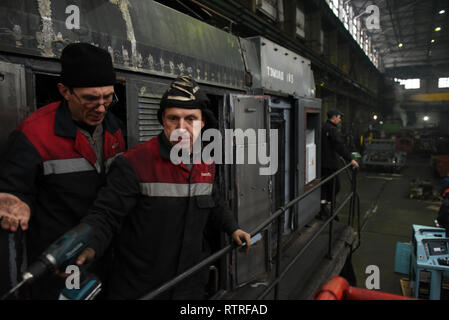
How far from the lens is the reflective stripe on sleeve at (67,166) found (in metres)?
1.55

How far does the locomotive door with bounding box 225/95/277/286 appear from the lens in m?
3.36

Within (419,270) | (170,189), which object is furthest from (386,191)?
(170,189)

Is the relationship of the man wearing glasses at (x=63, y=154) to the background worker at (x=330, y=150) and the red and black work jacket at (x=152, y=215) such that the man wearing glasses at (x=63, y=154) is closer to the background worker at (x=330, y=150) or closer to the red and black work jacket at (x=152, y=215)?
the red and black work jacket at (x=152, y=215)

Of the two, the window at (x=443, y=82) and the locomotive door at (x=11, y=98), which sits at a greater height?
the window at (x=443, y=82)

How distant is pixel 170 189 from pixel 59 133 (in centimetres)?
65

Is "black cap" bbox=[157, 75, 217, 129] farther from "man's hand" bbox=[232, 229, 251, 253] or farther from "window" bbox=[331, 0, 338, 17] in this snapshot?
"window" bbox=[331, 0, 338, 17]

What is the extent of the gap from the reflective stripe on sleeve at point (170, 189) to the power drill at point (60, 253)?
34cm

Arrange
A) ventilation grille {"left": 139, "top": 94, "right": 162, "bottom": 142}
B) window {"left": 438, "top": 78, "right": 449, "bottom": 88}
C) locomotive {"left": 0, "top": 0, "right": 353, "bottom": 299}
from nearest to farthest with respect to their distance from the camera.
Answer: locomotive {"left": 0, "top": 0, "right": 353, "bottom": 299}
ventilation grille {"left": 139, "top": 94, "right": 162, "bottom": 142}
window {"left": 438, "top": 78, "right": 449, "bottom": 88}

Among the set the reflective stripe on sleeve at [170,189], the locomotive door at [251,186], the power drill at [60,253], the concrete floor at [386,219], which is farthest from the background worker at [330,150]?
the power drill at [60,253]

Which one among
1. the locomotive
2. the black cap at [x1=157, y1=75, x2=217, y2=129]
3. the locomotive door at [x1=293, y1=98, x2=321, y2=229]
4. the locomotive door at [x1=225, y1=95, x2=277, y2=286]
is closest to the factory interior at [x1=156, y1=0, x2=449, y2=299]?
the locomotive

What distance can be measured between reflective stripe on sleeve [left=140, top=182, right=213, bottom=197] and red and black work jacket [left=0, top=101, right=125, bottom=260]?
365 mm

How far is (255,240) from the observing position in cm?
352
